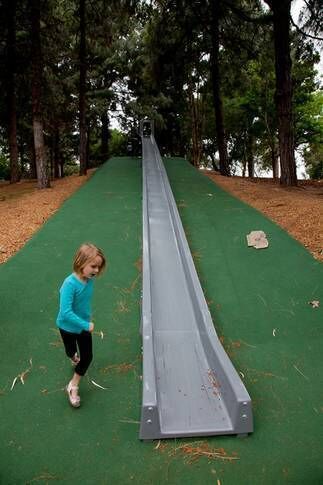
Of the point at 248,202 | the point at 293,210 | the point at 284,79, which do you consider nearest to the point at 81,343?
the point at 293,210

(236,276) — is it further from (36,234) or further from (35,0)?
(35,0)

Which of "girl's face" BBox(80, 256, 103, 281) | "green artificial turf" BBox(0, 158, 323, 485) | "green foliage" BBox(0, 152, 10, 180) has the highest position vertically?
"green foliage" BBox(0, 152, 10, 180)

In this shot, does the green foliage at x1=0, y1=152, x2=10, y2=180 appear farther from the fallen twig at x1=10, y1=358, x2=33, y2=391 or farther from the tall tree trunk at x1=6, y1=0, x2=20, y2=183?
the fallen twig at x1=10, y1=358, x2=33, y2=391

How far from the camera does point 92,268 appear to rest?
3711mm

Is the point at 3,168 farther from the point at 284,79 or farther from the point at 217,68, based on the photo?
the point at 284,79

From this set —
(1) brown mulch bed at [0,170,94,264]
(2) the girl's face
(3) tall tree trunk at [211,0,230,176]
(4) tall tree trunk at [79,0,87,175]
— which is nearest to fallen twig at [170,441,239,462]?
(2) the girl's face

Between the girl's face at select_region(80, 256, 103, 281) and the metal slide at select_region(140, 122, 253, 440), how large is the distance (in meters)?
1.16

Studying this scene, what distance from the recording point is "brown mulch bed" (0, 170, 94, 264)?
8536mm

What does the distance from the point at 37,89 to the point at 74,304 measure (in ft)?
44.9

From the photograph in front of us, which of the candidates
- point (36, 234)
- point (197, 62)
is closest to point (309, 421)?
point (36, 234)

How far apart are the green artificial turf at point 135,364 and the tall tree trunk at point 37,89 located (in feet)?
24.1

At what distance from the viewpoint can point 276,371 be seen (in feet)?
15.2

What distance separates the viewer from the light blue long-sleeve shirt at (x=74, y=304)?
3742 mm

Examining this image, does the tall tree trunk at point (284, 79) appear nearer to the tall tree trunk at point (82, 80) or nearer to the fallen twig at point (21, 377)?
the tall tree trunk at point (82, 80)
